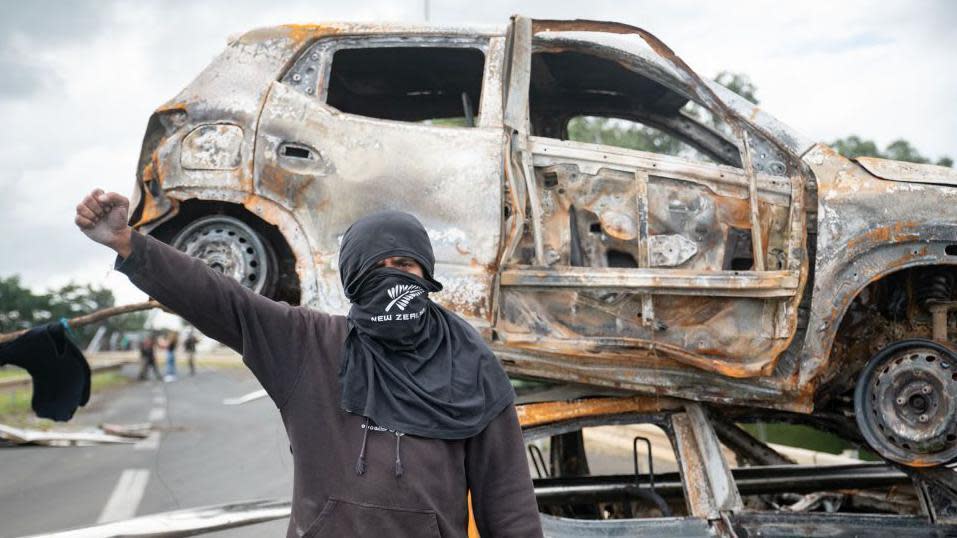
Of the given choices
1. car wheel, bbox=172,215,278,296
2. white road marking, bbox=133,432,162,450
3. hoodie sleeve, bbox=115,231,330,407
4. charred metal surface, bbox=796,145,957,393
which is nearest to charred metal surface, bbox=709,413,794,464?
charred metal surface, bbox=796,145,957,393

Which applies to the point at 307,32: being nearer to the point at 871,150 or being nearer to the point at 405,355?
the point at 405,355

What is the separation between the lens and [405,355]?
205cm

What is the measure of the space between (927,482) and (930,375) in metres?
0.58

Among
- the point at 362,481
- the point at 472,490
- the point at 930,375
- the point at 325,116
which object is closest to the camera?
the point at 362,481

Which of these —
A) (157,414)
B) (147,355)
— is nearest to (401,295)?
(157,414)

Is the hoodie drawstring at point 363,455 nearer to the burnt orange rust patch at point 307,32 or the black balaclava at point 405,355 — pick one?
the black balaclava at point 405,355

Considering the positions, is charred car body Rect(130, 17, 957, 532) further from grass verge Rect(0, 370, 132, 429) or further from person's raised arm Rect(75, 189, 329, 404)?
grass verge Rect(0, 370, 132, 429)

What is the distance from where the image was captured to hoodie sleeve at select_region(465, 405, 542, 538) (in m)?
2.02

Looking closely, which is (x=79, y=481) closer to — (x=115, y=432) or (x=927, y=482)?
(x=115, y=432)

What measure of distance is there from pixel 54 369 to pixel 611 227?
3070 millimetres

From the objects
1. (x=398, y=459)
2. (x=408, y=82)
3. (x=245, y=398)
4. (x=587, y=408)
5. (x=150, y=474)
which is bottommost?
(x=245, y=398)

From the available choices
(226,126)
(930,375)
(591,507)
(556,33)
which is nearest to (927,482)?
(930,375)

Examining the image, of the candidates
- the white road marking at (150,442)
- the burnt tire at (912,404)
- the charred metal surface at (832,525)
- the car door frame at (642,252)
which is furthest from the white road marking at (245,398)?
the burnt tire at (912,404)

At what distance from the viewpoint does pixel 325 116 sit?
4.34 metres
